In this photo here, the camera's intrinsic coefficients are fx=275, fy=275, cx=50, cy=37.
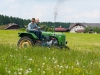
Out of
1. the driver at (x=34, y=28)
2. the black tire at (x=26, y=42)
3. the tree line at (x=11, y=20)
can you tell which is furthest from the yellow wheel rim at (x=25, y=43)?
the tree line at (x=11, y=20)

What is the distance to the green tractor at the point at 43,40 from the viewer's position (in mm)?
12758

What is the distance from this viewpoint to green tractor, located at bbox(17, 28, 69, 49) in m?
12.8

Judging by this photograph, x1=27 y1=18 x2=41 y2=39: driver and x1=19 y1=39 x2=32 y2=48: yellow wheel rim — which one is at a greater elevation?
x1=27 y1=18 x2=41 y2=39: driver

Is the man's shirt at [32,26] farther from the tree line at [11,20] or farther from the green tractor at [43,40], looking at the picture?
the tree line at [11,20]

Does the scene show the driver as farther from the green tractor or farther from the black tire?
the black tire

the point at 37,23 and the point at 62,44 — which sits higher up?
the point at 37,23

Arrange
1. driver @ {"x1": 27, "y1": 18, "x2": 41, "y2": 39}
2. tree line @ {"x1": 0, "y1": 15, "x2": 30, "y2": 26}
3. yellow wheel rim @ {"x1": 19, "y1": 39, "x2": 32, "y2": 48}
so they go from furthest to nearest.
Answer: tree line @ {"x1": 0, "y1": 15, "x2": 30, "y2": 26}, yellow wheel rim @ {"x1": 19, "y1": 39, "x2": 32, "y2": 48}, driver @ {"x1": 27, "y1": 18, "x2": 41, "y2": 39}

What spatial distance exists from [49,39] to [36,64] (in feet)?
21.3

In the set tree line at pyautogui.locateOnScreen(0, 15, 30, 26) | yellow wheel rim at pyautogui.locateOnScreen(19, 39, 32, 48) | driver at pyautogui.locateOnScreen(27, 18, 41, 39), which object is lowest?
tree line at pyautogui.locateOnScreen(0, 15, 30, 26)

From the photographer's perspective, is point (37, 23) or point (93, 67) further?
point (37, 23)

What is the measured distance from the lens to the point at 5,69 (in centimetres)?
570

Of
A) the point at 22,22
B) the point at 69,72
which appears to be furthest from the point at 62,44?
the point at 22,22

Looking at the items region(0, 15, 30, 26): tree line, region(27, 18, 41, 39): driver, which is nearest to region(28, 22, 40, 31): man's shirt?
region(27, 18, 41, 39): driver

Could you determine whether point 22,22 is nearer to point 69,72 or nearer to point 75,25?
point 75,25
